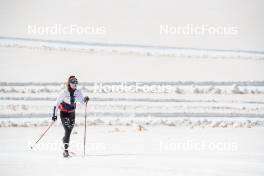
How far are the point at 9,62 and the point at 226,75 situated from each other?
483 inches

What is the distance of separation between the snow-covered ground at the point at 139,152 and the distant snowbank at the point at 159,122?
26.2 inches

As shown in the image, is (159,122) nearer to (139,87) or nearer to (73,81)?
(139,87)

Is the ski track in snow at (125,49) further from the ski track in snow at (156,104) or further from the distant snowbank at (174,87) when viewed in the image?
the ski track in snow at (156,104)

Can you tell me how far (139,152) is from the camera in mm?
15227

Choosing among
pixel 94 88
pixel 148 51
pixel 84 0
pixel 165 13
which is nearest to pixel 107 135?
pixel 94 88

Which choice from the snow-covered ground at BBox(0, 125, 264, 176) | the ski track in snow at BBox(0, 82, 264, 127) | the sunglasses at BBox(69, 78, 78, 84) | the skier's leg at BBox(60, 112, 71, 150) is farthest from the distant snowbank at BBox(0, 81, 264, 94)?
the sunglasses at BBox(69, 78, 78, 84)

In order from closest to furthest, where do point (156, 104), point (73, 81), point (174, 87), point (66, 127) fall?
point (73, 81) → point (66, 127) → point (156, 104) → point (174, 87)

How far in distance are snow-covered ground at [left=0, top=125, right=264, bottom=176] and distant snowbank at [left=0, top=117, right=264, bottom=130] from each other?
0.67 metres

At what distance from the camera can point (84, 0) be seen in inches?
2078

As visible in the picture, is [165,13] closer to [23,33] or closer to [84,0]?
[84,0]

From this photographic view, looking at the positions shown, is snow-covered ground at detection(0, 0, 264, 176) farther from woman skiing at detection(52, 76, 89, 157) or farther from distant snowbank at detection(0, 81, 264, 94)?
woman skiing at detection(52, 76, 89, 157)

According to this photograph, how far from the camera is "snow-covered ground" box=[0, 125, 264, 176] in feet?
40.2

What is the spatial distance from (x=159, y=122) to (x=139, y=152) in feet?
22.5

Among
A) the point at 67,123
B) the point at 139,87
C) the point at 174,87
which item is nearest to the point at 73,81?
the point at 67,123
